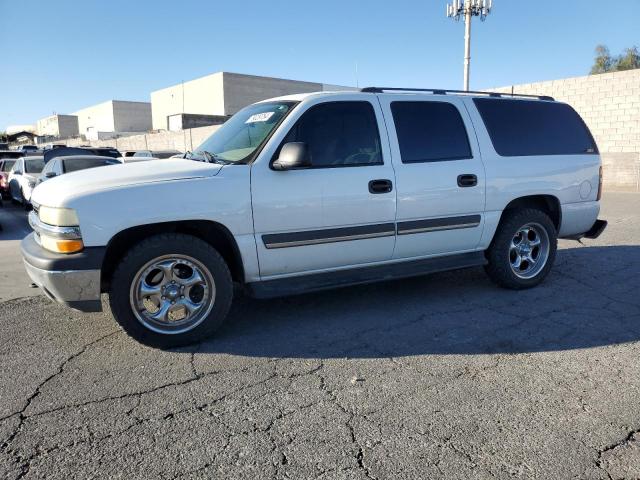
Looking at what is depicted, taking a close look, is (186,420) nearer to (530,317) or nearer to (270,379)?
(270,379)

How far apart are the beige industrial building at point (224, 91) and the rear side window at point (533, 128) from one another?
50.1m

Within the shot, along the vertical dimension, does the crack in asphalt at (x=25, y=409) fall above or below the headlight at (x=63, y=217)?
below

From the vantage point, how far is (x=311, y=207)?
4113 millimetres

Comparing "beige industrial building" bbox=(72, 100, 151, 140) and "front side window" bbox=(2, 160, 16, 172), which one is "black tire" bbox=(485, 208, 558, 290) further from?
"beige industrial building" bbox=(72, 100, 151, 140)

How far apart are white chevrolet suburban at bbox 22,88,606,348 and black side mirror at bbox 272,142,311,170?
0.04ft

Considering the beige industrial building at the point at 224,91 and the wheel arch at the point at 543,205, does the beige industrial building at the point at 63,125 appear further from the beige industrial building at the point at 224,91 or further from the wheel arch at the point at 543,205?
the wheel arch at the point at 543,205

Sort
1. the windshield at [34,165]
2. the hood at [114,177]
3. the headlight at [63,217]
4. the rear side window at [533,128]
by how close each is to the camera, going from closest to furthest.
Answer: the headlight at [63,217] → the hood at [114,177] → the rear side window at [533,128] → the windshield at [34,165]

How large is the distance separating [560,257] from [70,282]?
6048 millimetres

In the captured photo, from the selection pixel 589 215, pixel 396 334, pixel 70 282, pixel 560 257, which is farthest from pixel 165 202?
pixel 560 257

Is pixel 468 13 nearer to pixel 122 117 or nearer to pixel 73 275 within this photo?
pixel 73 275

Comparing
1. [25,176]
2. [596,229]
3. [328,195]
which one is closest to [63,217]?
[328,195]

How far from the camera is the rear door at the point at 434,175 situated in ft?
14.9

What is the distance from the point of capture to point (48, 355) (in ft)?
12.3

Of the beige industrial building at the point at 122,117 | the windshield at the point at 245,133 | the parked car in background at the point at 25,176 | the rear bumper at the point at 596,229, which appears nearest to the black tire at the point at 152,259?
the windshield at the point at 245,133
